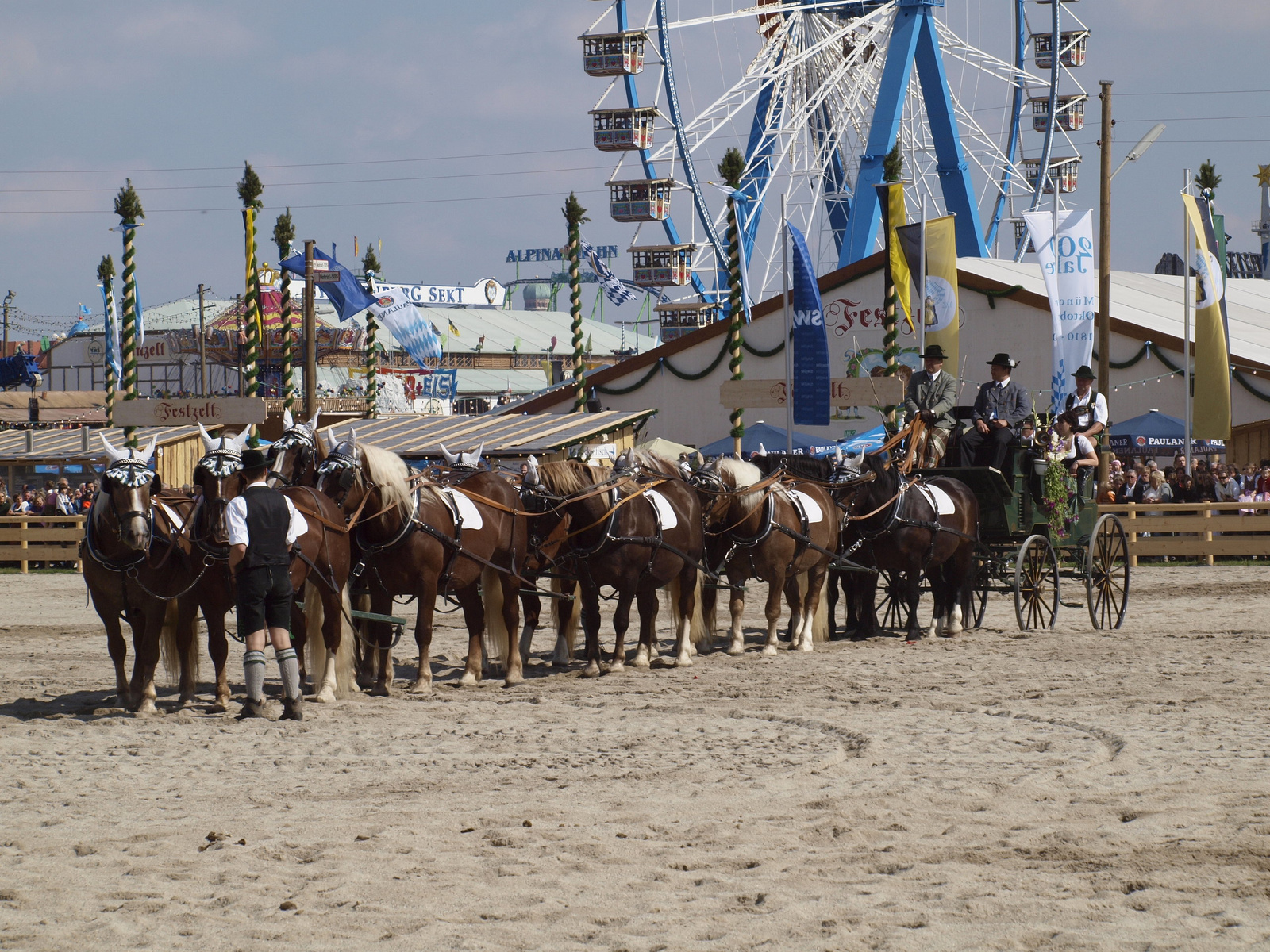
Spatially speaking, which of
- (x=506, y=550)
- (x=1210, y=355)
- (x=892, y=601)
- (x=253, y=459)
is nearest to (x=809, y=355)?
(x=1210, y=355)

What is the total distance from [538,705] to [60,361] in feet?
263

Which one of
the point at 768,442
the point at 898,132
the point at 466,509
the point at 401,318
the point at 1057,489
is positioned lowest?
the point at 466,509

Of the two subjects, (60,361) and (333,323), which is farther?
(60,361)

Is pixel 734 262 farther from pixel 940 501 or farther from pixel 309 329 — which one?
pixel 940 501

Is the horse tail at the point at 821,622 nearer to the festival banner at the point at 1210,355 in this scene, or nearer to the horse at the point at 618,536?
the horse at the point at 618,536

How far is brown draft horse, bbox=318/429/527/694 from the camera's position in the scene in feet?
33.3

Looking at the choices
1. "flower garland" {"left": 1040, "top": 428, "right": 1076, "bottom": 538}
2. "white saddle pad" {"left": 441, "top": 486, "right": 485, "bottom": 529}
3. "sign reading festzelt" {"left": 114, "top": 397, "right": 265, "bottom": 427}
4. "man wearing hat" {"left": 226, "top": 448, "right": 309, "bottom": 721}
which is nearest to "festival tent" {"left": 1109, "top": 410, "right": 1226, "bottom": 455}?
"flower garland" {"left": 1040, "top": 428, "right": 1076, "bottom": 538}

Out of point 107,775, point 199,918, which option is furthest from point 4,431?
point 199,918

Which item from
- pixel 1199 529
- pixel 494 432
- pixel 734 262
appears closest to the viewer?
pixel 1199 529

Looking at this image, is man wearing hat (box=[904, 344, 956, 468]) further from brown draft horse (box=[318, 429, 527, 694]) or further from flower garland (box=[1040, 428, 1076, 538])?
brown draft horse (box=[318, 429, 527, 694])

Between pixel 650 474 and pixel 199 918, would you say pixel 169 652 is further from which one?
pixel 199 918

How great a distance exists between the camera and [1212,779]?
6.95m

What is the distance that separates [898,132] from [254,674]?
39.6 m

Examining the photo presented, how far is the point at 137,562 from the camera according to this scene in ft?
30.7
